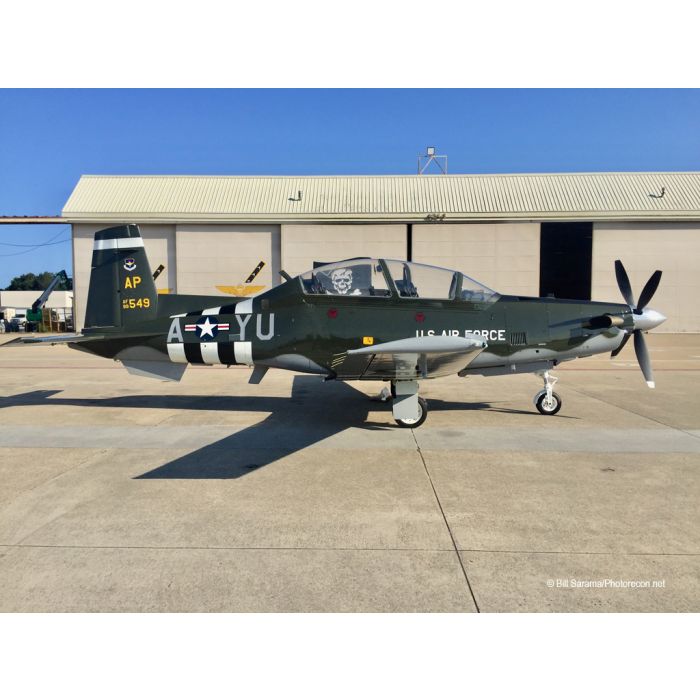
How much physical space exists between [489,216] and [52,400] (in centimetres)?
2653

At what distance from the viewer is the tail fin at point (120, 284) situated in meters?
8.41

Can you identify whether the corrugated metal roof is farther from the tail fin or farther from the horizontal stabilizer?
the horizontal stabilizer

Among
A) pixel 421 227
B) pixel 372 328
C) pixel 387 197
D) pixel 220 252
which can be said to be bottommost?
pixel 372 328

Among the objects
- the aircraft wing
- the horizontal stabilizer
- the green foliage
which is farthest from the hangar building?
the green foliage

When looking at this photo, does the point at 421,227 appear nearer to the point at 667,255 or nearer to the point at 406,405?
the point at 667,255

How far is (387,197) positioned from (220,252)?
11384mm

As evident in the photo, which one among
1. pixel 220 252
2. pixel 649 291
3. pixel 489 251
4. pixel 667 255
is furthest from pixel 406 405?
pixel 667 255

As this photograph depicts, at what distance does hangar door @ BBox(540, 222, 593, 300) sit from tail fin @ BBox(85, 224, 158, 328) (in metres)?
29.7

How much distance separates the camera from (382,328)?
733 centimetres

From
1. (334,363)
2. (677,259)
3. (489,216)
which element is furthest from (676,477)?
(677,259)

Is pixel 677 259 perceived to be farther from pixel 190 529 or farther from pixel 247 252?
pixel 190 529

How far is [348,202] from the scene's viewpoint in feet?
105

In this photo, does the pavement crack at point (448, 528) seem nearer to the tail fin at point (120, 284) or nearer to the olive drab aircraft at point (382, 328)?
the olive drab aircraft at point (382, 328)

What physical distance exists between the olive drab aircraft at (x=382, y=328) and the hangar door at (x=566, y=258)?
89.0 feet
